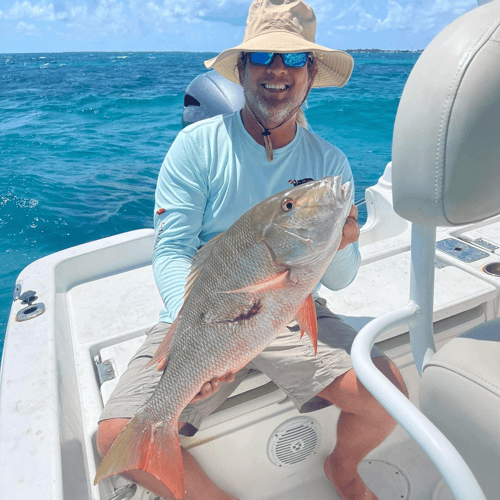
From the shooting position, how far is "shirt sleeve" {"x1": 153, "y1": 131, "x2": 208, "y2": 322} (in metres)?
1.87

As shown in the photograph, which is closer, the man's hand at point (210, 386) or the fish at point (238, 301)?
the fish at point (238, 301)

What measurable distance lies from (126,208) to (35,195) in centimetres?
222

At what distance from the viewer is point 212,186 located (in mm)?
1962

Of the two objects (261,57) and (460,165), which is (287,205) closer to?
(460,165)

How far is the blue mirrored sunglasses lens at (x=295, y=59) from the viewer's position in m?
1.93

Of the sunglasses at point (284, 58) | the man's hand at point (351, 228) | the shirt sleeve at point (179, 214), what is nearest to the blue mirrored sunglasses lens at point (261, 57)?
the sunglasses at point (284, 58)

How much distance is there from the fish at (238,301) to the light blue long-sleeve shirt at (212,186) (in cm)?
44

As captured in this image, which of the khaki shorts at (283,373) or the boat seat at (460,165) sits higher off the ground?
the boat seat at (460,165)

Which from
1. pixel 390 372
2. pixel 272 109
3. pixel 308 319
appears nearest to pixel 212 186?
pixel 272 109

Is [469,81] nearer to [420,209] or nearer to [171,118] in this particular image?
[420,209]

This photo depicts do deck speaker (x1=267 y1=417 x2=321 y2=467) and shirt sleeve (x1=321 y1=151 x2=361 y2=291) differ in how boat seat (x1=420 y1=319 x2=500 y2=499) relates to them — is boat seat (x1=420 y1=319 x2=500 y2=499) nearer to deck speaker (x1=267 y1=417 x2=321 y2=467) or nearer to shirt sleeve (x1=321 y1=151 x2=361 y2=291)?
shirt sleeve (x1=321 y1=151 x2=361 y2=291)

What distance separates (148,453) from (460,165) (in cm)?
119

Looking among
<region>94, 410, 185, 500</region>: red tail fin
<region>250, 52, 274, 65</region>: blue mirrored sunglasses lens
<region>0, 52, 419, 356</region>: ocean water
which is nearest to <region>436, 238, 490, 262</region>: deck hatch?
<region>250, 52, 274, 65</region>: blue mirrored sunglasses lens

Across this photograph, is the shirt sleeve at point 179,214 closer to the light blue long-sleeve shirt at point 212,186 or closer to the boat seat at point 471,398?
the light blue long-sleeve shirt at point 212,186
